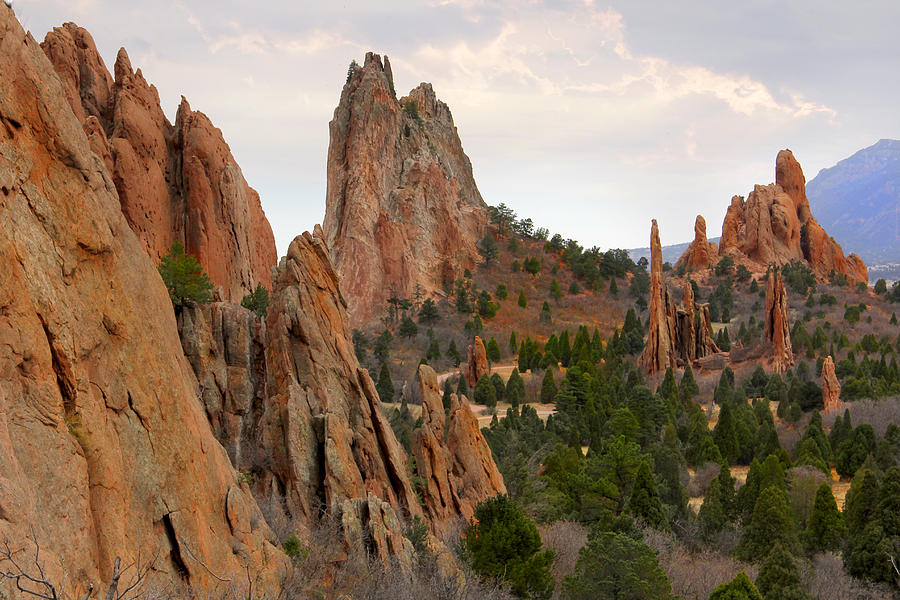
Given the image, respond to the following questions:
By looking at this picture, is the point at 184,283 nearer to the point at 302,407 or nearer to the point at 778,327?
the point at 302,407

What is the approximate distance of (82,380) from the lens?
9133 mm

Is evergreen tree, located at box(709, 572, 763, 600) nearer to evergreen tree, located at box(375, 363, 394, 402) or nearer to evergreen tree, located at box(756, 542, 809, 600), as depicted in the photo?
evergreen tree, located at box(756, 542, 809, 600)

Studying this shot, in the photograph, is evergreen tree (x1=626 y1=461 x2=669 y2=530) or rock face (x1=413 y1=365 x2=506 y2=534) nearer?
rock face (x1=413 y1=365 x2=506 y2=534)

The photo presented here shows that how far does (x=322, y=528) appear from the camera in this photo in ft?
51.4

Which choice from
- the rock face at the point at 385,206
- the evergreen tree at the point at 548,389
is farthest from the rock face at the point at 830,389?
the rock face at the point at 385,206

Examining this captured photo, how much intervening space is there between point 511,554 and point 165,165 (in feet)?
66.4

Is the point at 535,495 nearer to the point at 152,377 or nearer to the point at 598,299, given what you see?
the point at 152,377

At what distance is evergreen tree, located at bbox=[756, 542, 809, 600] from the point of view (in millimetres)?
19844

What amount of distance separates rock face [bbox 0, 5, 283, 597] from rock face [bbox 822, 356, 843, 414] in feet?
146

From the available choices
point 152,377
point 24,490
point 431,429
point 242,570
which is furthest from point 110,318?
point 431,429

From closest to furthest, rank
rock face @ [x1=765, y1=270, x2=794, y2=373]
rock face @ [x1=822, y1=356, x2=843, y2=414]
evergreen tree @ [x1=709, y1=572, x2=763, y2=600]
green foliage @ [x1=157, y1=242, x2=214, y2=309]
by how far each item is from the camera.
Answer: evergreen tree @ [x1=709, y1=572, x2=763, y2=600] → green foliage @ [x1=157, y1=242, x2=214, y2=309] → rock face @ [x1=822, y1=356, x2=843, y2=414] → rock face @ [x1=765, y1=270, x2=794, y2=373]

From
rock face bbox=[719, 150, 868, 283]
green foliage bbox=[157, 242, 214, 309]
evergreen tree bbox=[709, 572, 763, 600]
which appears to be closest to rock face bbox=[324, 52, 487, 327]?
rock face bbox=[719, 150, 868, 283]

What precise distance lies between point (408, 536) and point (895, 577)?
1561cm

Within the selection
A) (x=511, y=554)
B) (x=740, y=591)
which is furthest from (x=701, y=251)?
(x=511, y=554)
